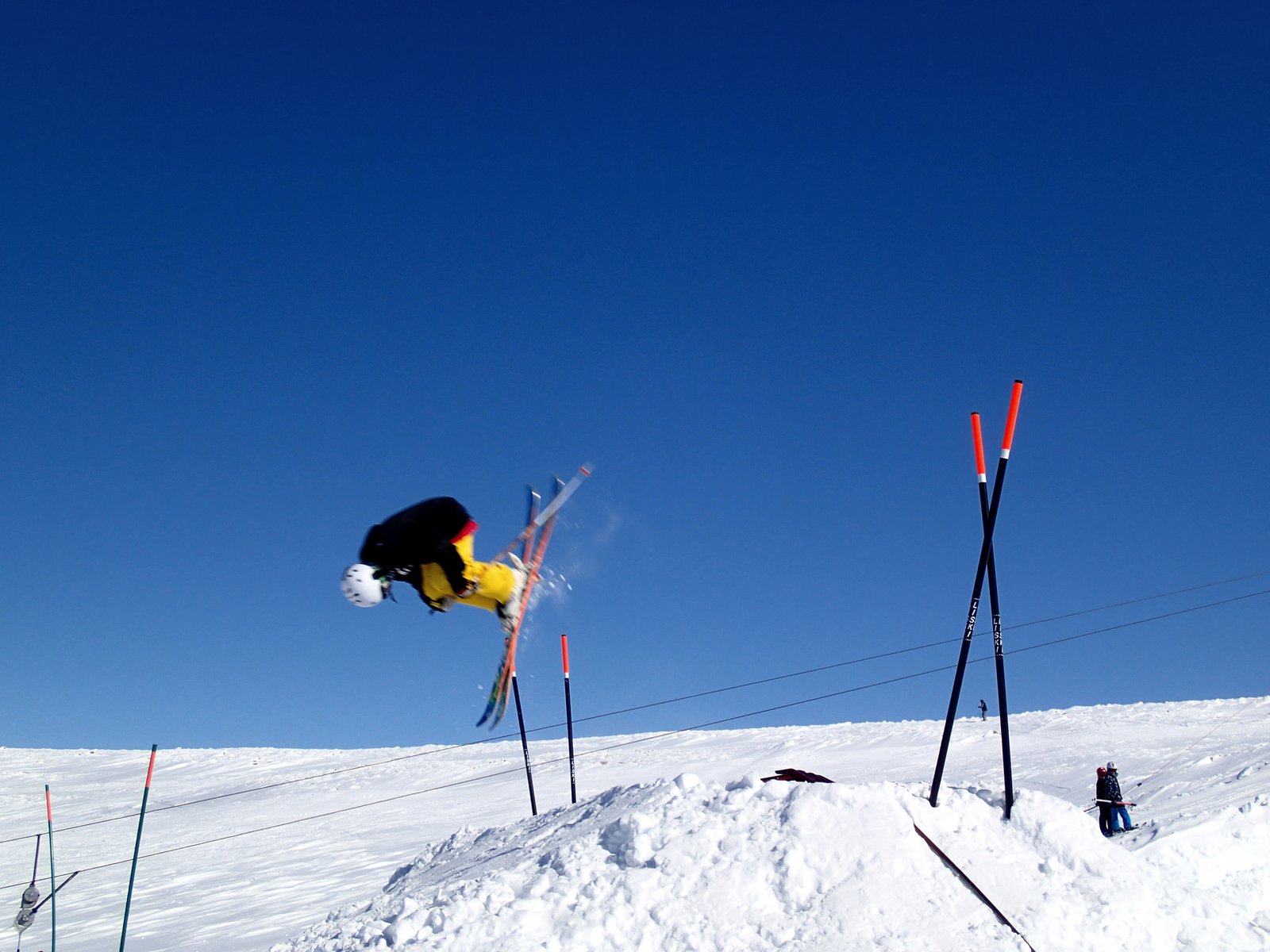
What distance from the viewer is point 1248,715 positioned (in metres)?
23.1

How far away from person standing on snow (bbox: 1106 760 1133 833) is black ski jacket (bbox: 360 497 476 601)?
8.49 meters

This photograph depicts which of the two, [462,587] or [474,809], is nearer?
[462,587]

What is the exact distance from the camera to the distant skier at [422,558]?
8016mm

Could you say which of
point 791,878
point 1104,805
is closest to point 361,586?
point 791,878

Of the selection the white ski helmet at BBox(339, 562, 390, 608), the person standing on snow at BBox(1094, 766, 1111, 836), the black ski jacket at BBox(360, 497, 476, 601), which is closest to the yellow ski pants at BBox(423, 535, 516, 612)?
the black ski jacket at BBox(360, 497, 476, 601)

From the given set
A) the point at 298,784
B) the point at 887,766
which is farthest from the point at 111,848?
the point at 887,766

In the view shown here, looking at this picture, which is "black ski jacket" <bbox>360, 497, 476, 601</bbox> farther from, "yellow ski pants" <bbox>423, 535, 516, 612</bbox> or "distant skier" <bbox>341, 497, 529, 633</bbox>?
"yellow ski pants" <bbox>423, 535, 516, 612</bbox>

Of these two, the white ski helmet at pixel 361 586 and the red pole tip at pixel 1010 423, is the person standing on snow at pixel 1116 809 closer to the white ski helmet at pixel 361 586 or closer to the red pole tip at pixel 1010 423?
the red pole tip at pixel 1010 423

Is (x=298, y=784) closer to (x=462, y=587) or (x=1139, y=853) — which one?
(x=462, y=587)

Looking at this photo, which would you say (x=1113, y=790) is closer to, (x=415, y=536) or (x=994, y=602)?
(x=994, y=602)

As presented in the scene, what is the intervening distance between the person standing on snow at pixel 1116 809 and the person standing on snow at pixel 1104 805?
0.11 feet

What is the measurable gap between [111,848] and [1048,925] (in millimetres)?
23182

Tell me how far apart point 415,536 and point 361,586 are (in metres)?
0.58

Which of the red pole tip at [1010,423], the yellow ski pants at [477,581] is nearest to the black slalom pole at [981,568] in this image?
the red pole tip at [1010,423]
